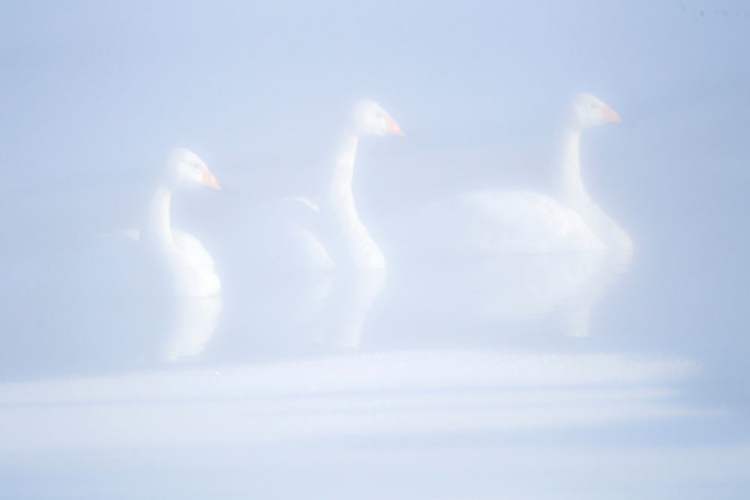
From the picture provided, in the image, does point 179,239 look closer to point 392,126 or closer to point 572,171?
point 392,126

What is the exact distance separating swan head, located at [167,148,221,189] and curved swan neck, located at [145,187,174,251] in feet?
0.21

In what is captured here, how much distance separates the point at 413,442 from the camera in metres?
2.17

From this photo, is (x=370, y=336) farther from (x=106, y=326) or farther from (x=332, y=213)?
(x=106, y=326)

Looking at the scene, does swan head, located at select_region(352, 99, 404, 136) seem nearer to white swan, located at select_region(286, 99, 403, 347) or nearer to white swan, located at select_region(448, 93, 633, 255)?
white swan, located at select_region(286, 99, 403, 347)

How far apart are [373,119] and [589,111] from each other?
54cm

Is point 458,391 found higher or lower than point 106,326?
lower

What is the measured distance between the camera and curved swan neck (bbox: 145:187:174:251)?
2.74 m

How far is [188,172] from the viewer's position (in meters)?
2.67

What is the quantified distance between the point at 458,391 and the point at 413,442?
0.18m

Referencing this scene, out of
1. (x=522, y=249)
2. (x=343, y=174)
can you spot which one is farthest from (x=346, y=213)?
(x=522, y=249)

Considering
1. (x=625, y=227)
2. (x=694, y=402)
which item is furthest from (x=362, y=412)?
(x=625, y=227)

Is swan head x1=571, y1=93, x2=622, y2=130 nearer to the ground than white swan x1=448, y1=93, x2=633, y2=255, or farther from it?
farther from it

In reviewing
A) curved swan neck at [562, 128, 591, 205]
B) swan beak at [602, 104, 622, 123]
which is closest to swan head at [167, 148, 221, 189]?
curved swan neck at [562, 128, 591, 205]

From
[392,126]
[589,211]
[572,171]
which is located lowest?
[589,211]
